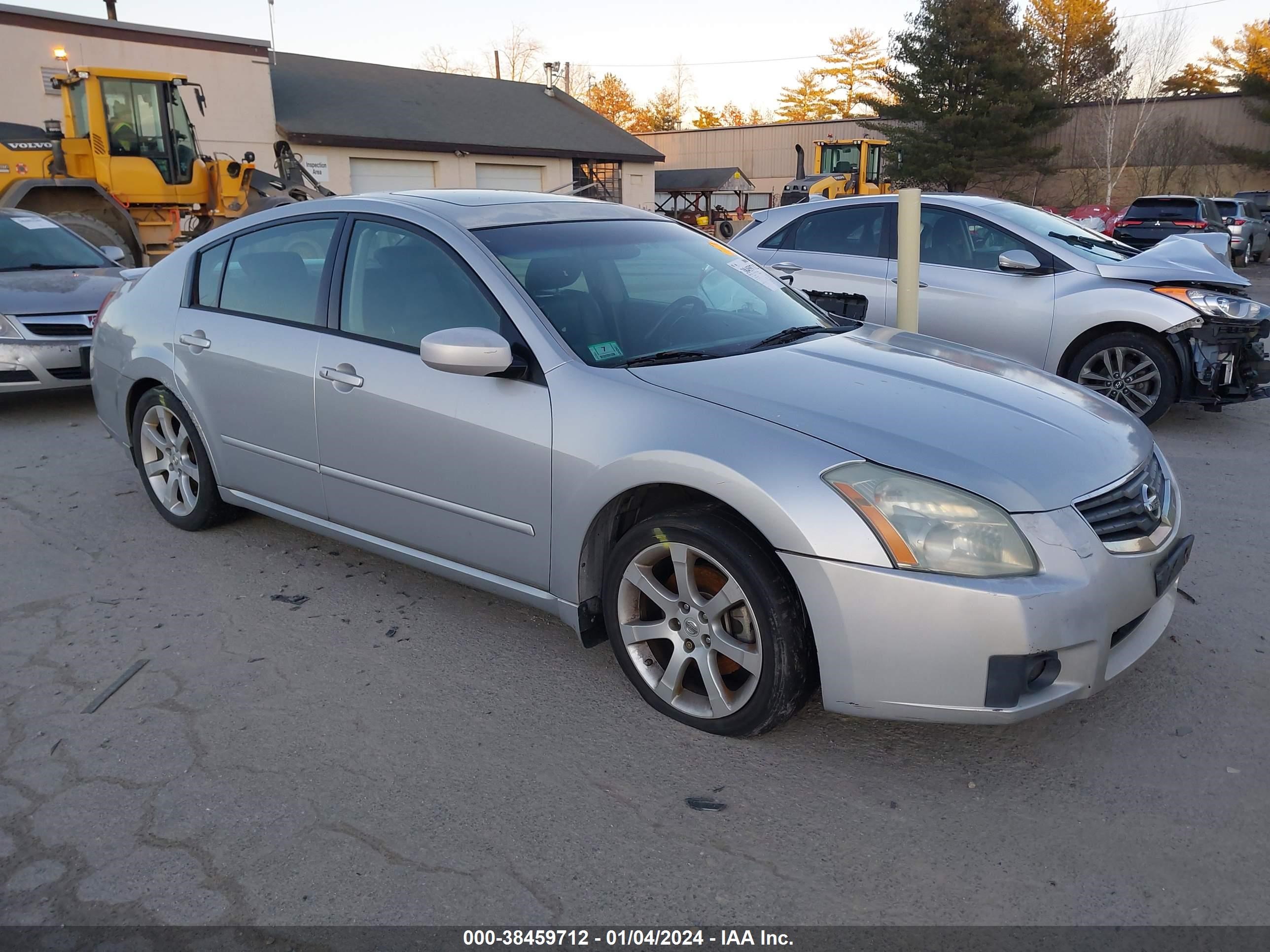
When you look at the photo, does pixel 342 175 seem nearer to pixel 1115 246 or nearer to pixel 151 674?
pixel 1115 246

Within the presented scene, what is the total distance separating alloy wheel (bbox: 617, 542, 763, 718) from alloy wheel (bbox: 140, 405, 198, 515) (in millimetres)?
2647

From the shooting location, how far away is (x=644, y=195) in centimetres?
3672

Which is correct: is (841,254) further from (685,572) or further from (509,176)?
(509,176)

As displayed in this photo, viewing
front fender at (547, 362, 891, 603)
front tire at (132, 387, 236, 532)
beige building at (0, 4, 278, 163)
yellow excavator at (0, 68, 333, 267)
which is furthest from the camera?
beige building at (0, 4, 278, 163)

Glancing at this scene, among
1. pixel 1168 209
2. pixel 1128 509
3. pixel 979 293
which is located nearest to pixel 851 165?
pixel 1168 209

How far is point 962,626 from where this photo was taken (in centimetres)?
260

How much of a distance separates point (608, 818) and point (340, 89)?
32900 mm

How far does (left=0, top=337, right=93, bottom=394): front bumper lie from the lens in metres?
7.23

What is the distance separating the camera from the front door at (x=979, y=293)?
22.8 ft

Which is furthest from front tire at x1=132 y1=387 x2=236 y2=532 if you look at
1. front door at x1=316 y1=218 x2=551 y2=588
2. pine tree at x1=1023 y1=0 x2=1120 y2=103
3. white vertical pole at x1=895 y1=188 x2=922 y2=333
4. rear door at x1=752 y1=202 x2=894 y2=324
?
pine tree at x1=1023 y1=0 x2=1120 y2=103

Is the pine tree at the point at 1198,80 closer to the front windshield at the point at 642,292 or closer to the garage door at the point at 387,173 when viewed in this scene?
the garage door at the point at 387,173

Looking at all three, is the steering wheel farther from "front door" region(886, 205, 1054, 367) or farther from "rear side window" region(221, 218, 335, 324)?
"front door" region(886, 205, 1054, 367)

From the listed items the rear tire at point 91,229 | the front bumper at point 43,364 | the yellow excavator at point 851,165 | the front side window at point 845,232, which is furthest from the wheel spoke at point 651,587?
the yellow excavator at point 851,165

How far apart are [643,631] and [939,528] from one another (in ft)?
3.30
